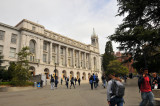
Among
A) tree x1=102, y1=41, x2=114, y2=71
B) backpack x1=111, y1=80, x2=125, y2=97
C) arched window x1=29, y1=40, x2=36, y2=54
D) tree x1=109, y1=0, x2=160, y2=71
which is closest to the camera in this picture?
backpack x1=111, y1=80, x2=125, y2=97

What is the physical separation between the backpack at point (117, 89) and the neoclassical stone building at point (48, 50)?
3237 centimetres

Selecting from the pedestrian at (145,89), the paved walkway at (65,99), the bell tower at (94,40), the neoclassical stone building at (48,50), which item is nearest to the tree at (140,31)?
the paved walkway at (65,99)

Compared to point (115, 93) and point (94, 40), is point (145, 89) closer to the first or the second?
point (115, 93)

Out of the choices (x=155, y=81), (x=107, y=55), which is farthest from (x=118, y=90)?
(x=107, y=55)

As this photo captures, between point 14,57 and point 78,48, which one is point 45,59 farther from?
point 78,48

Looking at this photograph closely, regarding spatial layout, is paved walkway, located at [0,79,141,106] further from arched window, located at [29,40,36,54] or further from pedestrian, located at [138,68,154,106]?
arched window, located at [29,40,36,54]

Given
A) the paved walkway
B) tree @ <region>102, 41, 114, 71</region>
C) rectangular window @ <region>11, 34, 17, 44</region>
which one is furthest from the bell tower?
the paved walkway

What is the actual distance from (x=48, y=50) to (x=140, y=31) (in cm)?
3409

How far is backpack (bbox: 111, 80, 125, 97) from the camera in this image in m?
3.69

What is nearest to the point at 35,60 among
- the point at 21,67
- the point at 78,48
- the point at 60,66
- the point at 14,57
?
the point at 14,57

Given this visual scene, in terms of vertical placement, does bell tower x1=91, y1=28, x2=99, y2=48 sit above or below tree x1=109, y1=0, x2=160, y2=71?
above

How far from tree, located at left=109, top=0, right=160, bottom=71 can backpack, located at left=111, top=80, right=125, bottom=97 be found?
1132cm

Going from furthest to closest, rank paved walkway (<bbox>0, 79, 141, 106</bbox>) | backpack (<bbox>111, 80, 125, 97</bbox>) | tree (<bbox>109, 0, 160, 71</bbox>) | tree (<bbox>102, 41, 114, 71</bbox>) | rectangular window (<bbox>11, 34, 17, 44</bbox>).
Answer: tree (<bbox>102, 41, 114, 71</bbox>) < rectangular window (<bbox>11, 34, 17, 44</bbox>) < tree (<bbox>109, 0, 160, 71</bbox>) < paved walkway (<bbox>0, 79, 141, 106</bbox>) < backpack (<bbox>111, 80, 125, 97</bbox>)

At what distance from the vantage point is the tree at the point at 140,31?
46.6 feet
